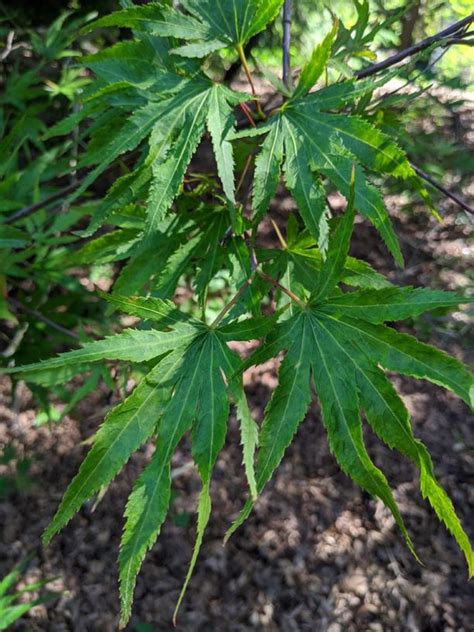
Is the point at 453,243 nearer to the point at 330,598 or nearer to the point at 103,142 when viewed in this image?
the point at 330,598

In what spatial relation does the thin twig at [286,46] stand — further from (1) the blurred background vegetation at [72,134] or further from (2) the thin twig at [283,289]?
(2) the thin twig at [283,289]

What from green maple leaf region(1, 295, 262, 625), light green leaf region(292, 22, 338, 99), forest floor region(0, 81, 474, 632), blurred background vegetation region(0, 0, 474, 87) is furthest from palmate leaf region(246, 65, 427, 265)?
blurred background vegetation region(0, 0, 474, 87)

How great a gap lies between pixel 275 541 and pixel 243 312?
1635 mm

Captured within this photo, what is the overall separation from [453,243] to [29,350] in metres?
2.45

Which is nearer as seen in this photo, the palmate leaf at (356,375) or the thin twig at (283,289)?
the palmate leaf at (356,375)

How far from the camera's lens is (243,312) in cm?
96

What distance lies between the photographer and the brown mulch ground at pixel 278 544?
2.11 meters

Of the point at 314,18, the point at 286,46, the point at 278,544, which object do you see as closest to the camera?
the point at 286,46

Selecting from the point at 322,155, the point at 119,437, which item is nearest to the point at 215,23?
the point at 322,155

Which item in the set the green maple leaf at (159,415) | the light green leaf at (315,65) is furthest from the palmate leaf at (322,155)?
the green maple leaf at (159,415)

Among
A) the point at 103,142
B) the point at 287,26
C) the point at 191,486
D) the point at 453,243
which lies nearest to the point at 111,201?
the point at 103,142

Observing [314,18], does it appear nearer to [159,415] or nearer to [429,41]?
[429,41]

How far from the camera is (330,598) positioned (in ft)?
7.04

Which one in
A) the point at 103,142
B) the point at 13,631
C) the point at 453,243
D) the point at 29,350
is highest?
the point at 103,142
